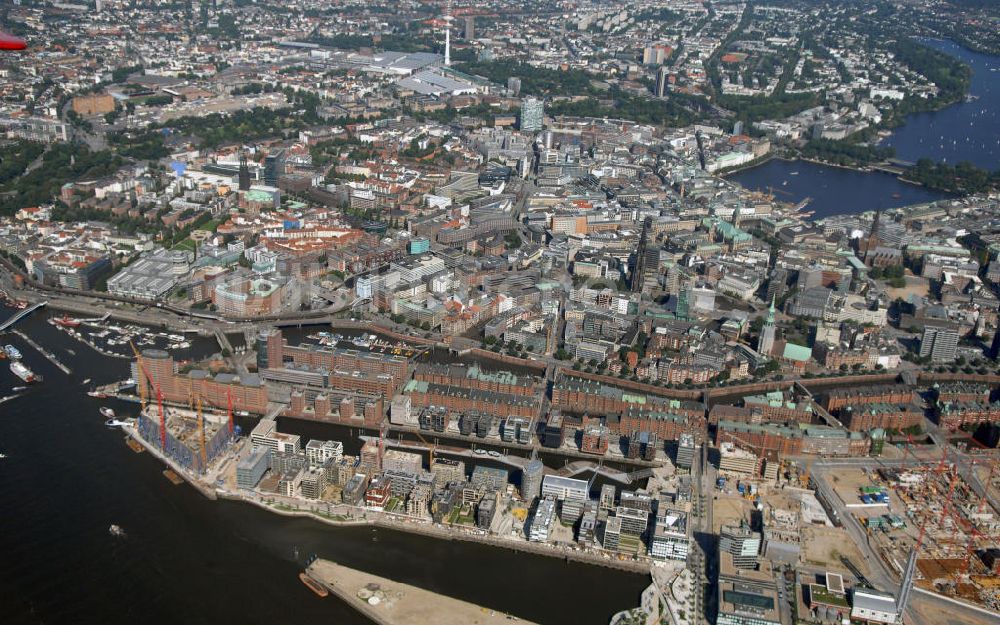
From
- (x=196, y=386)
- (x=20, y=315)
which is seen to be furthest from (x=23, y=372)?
(x=196, y=386)

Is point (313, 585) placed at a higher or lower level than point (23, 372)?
lower

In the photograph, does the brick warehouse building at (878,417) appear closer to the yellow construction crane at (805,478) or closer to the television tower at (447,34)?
the yellow construction crane at (805,478)

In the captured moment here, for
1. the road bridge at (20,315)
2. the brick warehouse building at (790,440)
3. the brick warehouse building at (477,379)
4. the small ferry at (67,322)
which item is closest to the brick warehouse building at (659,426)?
the brick warehouse building at (790,440)

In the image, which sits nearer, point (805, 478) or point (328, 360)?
point (805, 478)

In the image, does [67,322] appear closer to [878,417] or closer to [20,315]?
[20,315]

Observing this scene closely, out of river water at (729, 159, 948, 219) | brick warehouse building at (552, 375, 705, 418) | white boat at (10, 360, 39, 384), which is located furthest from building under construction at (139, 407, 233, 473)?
river water at (729, 159, 948, 219)

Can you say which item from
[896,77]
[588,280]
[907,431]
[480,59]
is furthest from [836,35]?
[907,431]
